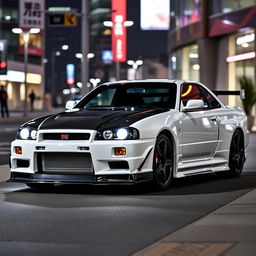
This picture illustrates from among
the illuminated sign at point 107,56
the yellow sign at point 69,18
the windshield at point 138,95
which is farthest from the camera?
the illuminated sign at point 107,56

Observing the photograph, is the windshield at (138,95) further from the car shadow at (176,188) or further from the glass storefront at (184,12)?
the glass storefront at (184,12)

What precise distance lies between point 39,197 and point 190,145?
237 cm

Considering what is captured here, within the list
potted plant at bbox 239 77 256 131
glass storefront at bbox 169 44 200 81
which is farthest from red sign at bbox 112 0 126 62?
potted plant at bbox 239 77 256 131

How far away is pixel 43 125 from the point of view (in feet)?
36.6

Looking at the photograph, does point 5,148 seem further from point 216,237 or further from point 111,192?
point 216,237

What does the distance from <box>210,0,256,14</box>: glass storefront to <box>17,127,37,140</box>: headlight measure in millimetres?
26244

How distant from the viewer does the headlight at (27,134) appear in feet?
36.5

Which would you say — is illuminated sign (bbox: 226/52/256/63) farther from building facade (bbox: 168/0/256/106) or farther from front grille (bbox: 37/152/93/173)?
front grille (bbox: 37/152/93/173)

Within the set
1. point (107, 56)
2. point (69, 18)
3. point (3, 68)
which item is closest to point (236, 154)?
point (69, 18)

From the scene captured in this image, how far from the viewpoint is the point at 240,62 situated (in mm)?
39031

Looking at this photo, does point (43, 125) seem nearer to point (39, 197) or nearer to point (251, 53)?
point (39, 197)

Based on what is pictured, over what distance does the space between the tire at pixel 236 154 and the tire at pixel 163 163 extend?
6.52 ft

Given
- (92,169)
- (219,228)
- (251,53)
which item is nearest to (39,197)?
(92,169)

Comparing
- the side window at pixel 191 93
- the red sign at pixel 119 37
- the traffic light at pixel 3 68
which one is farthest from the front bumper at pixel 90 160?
the red sign at pixel 119 37
